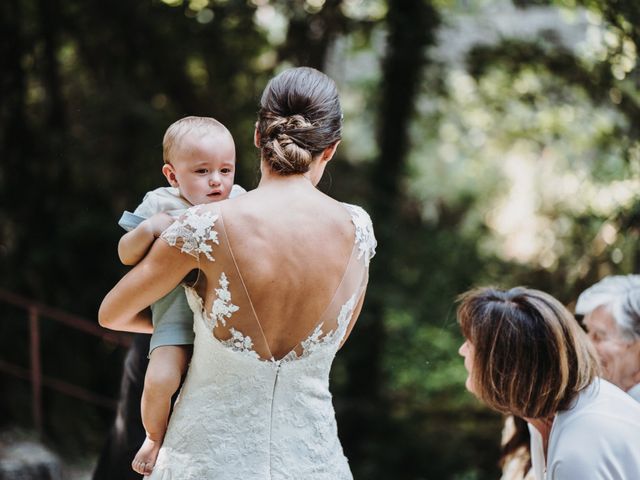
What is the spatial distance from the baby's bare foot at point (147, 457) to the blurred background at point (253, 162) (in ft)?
12.3

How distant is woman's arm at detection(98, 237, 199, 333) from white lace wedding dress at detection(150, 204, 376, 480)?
28 millimetres

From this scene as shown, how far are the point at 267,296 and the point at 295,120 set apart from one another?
1.19 ft

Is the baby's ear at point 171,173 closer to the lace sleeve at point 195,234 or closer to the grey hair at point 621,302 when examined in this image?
the lace sleeve at point 195,234

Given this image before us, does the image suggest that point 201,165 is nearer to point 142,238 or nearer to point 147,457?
point 142,238

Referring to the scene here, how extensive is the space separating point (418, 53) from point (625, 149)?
2343 mm

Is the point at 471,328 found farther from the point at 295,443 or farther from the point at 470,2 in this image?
the point at 470,2

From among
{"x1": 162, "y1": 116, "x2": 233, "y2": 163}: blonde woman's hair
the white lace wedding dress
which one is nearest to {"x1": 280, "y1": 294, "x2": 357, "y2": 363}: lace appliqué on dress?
the white lace wedding dress

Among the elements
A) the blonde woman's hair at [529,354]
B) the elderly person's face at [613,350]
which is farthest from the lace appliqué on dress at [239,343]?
the elderly person's face at [613,350]

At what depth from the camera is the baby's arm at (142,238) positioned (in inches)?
61.7

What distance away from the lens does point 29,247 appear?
592 cm

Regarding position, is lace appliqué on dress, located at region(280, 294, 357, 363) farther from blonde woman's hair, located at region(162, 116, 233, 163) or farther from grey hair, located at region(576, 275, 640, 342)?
grey hair, located at region(576, 275, 640, 342)

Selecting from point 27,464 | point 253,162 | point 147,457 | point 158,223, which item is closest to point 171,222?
point 158,223

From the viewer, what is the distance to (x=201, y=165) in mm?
1704

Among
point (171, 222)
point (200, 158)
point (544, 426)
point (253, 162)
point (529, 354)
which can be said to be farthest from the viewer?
point (253, 162)
